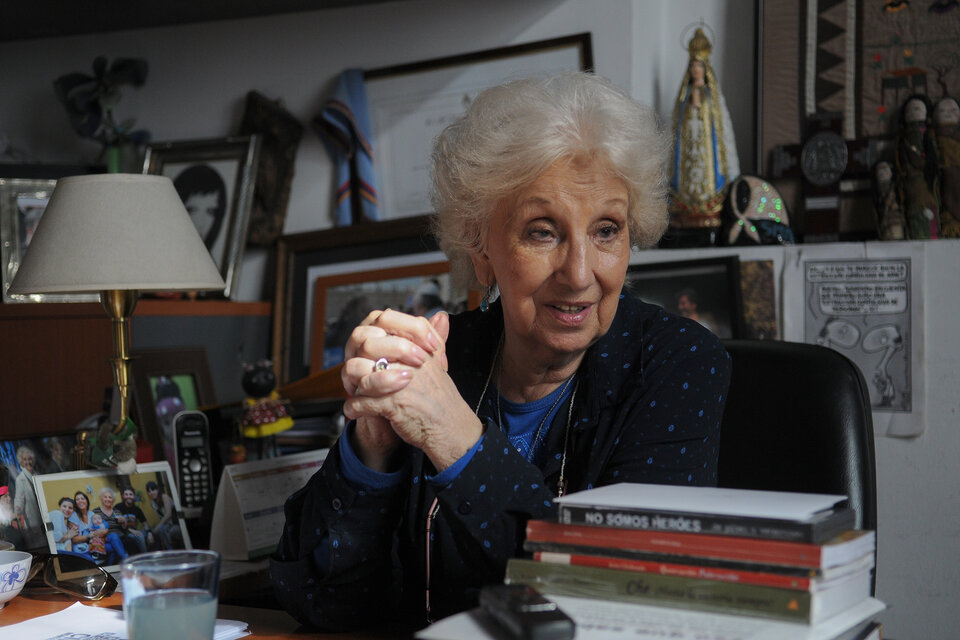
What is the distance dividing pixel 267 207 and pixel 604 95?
137 cm

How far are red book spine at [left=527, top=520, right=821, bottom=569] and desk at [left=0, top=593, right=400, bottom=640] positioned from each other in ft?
0.99

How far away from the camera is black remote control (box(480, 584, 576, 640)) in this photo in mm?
614

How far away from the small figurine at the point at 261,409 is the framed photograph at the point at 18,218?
0.74 m

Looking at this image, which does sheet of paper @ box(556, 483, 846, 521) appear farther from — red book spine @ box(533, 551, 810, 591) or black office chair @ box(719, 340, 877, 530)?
black office chair @ box(719, 340, 877, 530)

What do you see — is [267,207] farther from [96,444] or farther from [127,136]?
[96,444]

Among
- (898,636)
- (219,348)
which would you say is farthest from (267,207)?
(898,636)

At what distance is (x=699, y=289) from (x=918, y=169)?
1.54 ft

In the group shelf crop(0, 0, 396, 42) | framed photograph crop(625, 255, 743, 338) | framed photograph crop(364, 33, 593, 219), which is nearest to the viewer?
framed photograph crop(625, 255, 743, 338)

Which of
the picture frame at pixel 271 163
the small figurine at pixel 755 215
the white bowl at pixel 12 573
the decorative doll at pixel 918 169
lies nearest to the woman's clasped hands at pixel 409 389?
the white bowl at pixel 12 573

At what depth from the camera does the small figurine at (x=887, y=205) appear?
1.73 meters

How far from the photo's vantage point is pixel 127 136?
2.40m

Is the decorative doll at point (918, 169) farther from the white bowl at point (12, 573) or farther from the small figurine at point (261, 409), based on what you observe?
the white bowl at point (12, 573)

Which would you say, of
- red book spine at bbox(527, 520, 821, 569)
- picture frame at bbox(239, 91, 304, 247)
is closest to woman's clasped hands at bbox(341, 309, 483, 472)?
red book spine at bbox(527, 520, 821, 569)

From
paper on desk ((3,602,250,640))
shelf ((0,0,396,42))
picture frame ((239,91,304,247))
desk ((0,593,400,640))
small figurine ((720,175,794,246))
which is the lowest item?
desk ((0,593,400,640))
